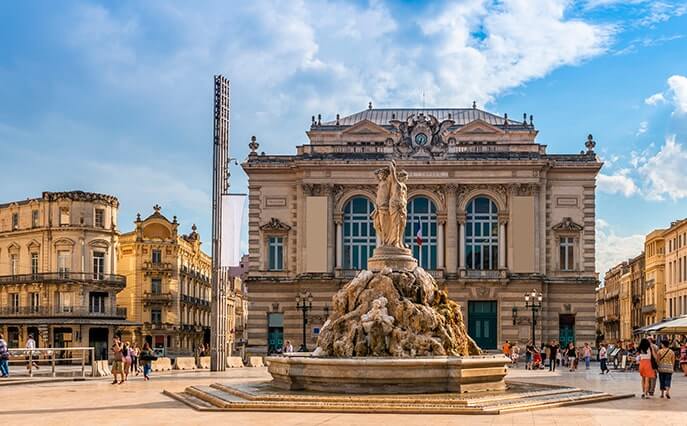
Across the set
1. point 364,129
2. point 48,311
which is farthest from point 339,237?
point 48,311

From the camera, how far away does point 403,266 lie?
31.1 m

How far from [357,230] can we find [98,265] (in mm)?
20554

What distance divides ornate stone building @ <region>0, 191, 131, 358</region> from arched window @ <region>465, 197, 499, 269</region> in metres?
25.6

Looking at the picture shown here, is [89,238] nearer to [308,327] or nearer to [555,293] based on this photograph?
[308,327]

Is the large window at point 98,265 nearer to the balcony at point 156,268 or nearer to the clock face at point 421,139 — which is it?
the balcony at point 156,268

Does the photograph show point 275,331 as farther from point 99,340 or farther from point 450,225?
point 99,340

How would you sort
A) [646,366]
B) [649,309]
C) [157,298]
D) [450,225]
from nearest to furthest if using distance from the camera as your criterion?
[646,366] < [450,225] < [157,298] < [649,309]

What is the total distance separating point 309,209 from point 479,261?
444 inches

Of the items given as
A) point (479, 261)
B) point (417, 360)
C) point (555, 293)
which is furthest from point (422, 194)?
point (417, 360)

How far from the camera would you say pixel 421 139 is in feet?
222

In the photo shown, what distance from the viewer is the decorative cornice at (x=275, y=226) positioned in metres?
68.4

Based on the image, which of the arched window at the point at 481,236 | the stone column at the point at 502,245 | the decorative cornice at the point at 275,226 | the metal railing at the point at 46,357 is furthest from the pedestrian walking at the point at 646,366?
the decorative cornice at the point at 275,226

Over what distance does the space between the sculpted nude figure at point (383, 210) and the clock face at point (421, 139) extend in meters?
35.7

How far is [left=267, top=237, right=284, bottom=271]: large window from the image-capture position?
226 ft
